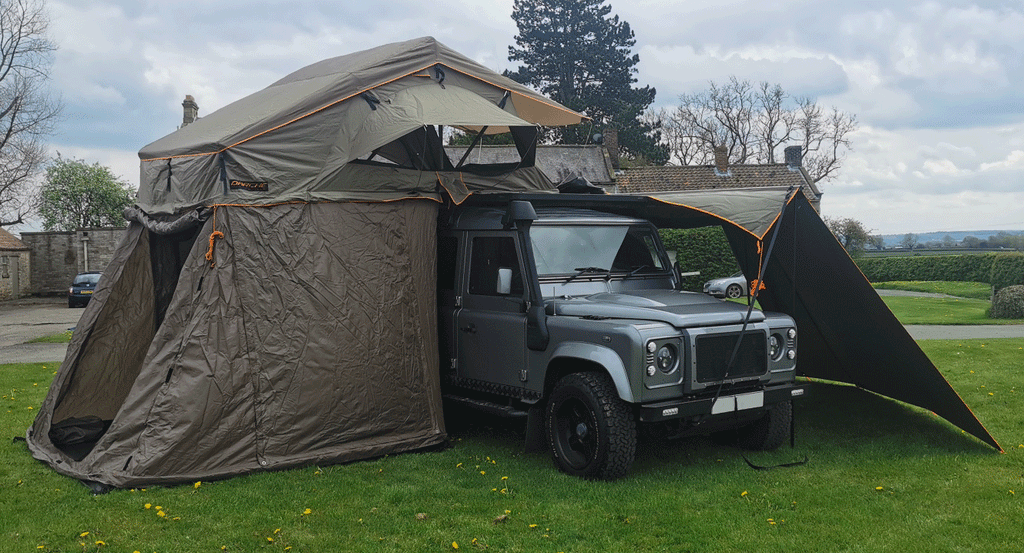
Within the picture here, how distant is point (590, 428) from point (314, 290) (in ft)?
9.00

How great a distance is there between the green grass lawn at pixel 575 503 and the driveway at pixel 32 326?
852 centimetres

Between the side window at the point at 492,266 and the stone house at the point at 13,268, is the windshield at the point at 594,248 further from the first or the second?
the stone house at the point at 13,268

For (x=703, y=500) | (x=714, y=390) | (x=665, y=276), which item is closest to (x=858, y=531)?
(x=703, y=500)

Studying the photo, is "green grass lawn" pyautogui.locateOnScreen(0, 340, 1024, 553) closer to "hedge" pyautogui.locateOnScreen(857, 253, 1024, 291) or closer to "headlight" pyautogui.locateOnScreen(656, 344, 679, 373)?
"headlight" pyautogui.locateOnScreen(656, 344, 679, 373)

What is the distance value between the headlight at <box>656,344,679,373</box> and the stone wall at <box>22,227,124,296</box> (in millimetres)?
35262

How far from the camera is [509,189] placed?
29.9ft

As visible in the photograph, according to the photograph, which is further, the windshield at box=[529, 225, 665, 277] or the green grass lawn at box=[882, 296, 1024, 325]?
the green grass lawn at box=[882, 296, 1024, 325]

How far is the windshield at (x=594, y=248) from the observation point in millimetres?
7551

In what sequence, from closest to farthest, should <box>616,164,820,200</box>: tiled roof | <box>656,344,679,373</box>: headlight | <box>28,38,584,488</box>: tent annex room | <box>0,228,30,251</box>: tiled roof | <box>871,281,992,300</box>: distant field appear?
<box>656,344,679,373</box>: headlight < <box>28,38,584,488</box>: tent annex room < <box>871,281,992,300</box>: distant field < <box>616,164,820,200</box>: tiled roof < <box>0,228,30,251</box>: tiled roof

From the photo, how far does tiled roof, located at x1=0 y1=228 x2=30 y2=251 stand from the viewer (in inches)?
1458

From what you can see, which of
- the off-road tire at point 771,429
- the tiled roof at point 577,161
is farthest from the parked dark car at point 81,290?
the off-road tire at point 771,429

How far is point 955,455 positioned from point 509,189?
498 cm

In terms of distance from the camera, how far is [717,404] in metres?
6.46

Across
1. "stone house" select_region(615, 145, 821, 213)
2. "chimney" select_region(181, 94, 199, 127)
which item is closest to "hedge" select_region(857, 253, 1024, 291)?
"stone house" select_region(615, 145, 821, 213)
